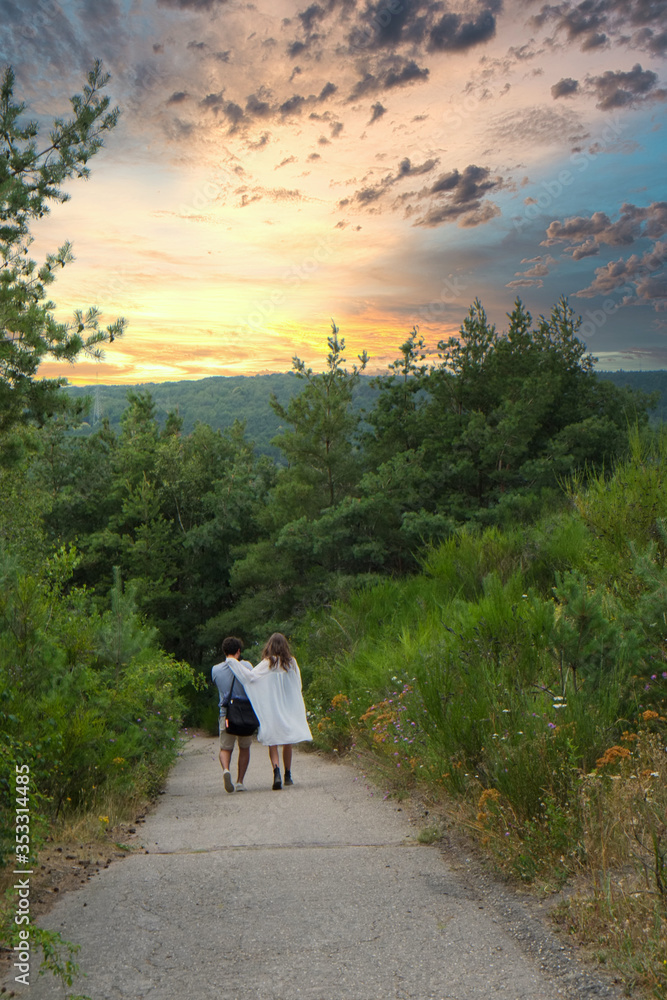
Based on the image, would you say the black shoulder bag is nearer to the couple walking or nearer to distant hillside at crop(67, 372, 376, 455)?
the couple walking

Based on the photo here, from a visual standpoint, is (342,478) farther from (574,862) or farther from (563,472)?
(574,862)

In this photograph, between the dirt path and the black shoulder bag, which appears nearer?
the dirt path

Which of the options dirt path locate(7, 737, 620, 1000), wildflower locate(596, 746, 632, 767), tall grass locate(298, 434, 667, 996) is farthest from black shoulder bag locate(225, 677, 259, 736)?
wildflower locate(596, 746, 632, 767)

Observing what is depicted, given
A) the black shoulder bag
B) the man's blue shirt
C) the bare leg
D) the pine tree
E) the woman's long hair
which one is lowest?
the bare leg

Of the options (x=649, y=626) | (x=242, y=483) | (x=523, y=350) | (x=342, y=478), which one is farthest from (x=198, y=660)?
(x=649, y=626)

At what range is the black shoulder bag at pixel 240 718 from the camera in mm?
8820

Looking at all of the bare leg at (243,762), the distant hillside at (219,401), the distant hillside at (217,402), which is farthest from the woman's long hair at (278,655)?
the distant hillside at (219,401)

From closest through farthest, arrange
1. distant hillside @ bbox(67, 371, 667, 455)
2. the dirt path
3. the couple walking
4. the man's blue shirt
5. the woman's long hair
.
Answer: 1. the dirt path
2. the couple walking
3. the man's blue shirt
4. the woman's long hair
5. distant hillside @ bbox(67, 371, 667, 455)

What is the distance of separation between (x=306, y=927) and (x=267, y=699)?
533 centimetres

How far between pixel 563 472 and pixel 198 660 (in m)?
22.1

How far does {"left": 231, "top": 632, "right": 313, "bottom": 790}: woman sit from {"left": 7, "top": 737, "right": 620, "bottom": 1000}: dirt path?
2877 millimetres

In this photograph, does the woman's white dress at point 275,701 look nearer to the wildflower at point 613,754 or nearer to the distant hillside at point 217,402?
the wildflower at point 613,754

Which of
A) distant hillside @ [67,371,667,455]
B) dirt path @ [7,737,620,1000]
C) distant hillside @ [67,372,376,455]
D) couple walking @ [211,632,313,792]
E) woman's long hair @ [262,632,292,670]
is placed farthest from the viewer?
distant hillside @ [67,372,376,455]

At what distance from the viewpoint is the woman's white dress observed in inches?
349
